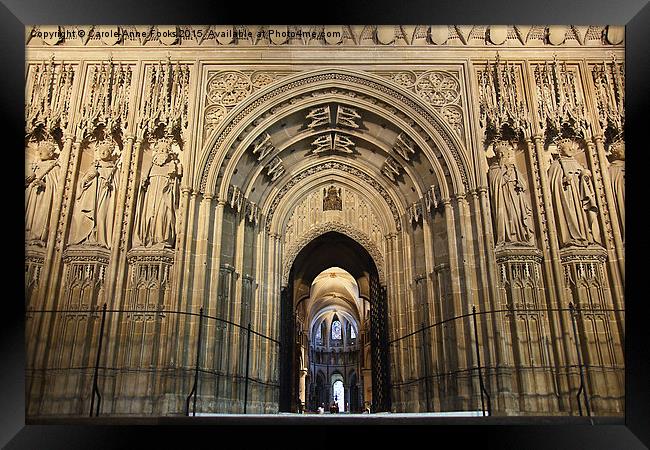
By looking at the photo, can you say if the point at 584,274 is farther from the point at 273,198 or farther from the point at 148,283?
the point at 148,283

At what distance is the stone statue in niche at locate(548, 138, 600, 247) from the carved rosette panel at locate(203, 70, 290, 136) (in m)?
6.09

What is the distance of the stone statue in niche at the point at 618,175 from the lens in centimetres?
934

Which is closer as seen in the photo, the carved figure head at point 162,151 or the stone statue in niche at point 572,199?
the stone statue in niche at point 572,199

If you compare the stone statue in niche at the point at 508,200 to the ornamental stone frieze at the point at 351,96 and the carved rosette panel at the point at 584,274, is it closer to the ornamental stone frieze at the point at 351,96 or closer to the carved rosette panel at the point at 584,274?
the ornamental stone frieze at the point at 351,96

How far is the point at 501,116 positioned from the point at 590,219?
2676 mm

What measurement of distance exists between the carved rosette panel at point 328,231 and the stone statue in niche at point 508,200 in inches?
137

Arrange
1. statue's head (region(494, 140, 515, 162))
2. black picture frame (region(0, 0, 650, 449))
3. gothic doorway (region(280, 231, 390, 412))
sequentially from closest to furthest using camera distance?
black picture frame (region(0, 0, 650, 449)) → statue's head (region(494, 140, 515, 162)) → gothic doorway (region(280, 231, 390, 412))

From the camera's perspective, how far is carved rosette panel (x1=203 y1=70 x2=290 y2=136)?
413 inches

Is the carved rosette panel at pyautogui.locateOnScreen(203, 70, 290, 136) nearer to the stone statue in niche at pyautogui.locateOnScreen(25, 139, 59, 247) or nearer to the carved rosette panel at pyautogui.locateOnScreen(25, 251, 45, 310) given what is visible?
the stone statue in niche at pyautogui.locateOnScreen(25, 139, 59, 247)

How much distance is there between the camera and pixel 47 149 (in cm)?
1000

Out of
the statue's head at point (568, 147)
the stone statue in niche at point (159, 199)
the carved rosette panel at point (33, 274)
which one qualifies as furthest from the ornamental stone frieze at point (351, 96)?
the carved rosette panel at point (33, 274)

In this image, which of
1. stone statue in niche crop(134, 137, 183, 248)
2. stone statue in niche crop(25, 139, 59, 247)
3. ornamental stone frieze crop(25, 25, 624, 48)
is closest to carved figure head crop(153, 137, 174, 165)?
stone statue in niche crop(134, 137, 183, 248)

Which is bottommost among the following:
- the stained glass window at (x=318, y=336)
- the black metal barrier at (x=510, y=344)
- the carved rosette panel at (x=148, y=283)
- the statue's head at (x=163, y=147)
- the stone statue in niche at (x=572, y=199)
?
the black metal barrier at (x=510, y=344)

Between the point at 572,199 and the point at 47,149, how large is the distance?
34.7 ft
